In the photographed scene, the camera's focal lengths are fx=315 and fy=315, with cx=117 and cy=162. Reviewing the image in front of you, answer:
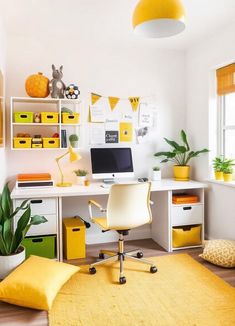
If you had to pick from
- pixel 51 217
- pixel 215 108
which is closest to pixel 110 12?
pixel 215 108

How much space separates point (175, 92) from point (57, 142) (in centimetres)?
172

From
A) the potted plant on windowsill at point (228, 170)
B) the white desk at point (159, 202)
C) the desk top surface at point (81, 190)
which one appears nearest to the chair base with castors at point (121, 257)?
the white desk at point (159, 202)

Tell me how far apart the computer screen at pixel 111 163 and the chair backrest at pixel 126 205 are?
868mm

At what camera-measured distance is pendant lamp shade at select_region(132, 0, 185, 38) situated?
1819 millimetres

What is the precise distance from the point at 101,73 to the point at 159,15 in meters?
2.04

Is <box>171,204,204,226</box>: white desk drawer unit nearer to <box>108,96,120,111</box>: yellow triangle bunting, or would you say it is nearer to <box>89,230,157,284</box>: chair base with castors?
<box>89,230,157,284</box>: chair base with castors

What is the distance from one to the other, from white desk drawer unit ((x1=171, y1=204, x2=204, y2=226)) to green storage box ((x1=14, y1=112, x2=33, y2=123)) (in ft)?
5.98

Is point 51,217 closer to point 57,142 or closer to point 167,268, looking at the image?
point 57,142

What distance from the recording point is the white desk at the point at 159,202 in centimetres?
311

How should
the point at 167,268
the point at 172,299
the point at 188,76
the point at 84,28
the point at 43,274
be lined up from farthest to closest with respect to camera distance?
the point at 188,76, the point at 84,28, the point at 167,268, the point at 172,299, the point at 43,274

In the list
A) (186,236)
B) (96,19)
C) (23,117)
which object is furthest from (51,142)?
(186,236)

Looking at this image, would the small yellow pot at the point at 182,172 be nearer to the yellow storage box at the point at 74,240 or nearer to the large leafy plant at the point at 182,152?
the large leafy plant at the point at 182,152

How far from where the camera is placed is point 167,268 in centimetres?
305

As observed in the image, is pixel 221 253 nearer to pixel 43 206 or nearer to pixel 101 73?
pixel 43 206
